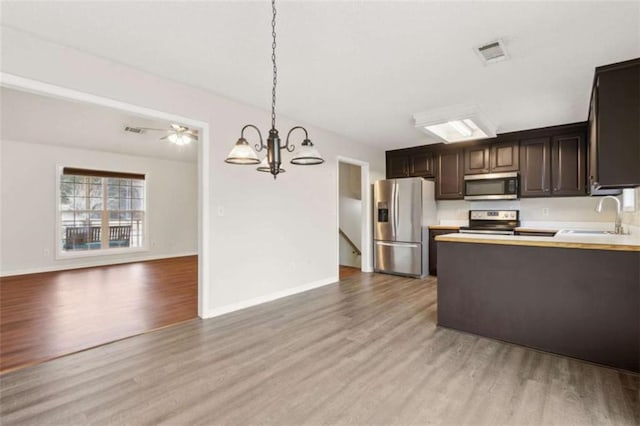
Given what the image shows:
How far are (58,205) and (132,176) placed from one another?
5.04ft

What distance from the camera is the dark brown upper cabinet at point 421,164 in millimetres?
5879

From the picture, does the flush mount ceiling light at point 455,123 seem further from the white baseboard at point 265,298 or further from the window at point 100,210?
the window at point 100,210

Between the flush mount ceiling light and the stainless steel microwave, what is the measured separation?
89cm

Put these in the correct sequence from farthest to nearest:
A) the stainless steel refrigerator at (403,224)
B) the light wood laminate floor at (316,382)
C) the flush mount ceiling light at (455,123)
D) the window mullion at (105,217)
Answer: the window mullion at (105,217) < the stainless steel refrigerator at (403,224) < the flush mount ceiling light at (455,123) < the light wood laminate floor at (316,382)

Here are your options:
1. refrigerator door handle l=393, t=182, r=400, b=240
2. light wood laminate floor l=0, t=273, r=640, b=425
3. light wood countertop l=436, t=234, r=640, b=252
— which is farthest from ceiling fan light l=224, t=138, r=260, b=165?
refrigerator door handle l=393, t=182, r=400, b=240

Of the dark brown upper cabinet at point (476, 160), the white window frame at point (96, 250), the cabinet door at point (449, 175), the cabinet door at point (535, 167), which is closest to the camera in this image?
the cabinet door at point (535, 167)

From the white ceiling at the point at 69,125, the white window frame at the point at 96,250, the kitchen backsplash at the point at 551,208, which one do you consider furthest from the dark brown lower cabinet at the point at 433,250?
the white window frame at the point at 96,250

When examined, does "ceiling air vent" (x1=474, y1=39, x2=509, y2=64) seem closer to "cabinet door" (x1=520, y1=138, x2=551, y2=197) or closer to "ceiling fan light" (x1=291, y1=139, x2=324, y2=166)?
"ceiling fan light" (x1=291, y1=139, x2=324, y2=166)

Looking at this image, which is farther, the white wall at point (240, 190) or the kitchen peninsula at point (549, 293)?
the white wall at point (240, 190)

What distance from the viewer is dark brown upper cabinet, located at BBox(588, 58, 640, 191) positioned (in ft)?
8.32

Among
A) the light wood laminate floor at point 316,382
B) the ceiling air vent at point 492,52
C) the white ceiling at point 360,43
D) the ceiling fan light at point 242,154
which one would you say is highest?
the white ceiling at point 360,43

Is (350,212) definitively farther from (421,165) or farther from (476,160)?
(476,160)

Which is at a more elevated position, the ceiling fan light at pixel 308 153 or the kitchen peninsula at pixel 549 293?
the ceiling fan light at pixel 308 153

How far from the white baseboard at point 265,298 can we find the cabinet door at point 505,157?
3296 mm
